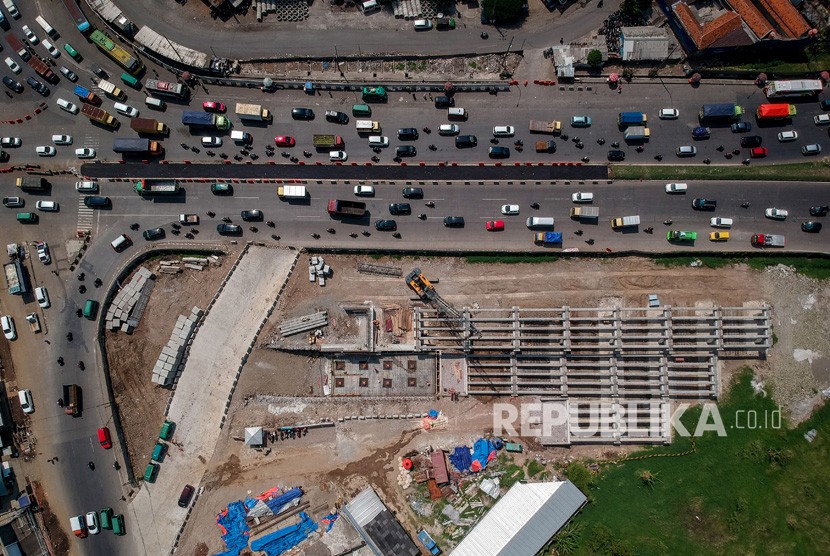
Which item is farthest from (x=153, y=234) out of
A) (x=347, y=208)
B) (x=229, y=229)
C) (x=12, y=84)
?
(x=12, y=84)

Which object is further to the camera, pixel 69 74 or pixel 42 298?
pixel 69 74

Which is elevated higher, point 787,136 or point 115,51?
point 115,51

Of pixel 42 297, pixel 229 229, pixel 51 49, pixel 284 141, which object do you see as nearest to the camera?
pixel 42 297

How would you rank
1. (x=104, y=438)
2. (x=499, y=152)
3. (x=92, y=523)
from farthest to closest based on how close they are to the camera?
(x=499, y=152) → (x=104, y=438) → (x=92, y=523)

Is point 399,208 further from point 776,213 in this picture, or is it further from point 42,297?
point 776,213

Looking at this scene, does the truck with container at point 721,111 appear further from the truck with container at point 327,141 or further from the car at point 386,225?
the truck with container at point 327,141

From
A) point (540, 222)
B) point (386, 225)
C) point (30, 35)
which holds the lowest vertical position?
point (540, 222)

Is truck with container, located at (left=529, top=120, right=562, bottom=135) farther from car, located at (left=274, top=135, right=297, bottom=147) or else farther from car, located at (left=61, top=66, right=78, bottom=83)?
car, located at (left=61, top=66, right=78, bottom=83)
